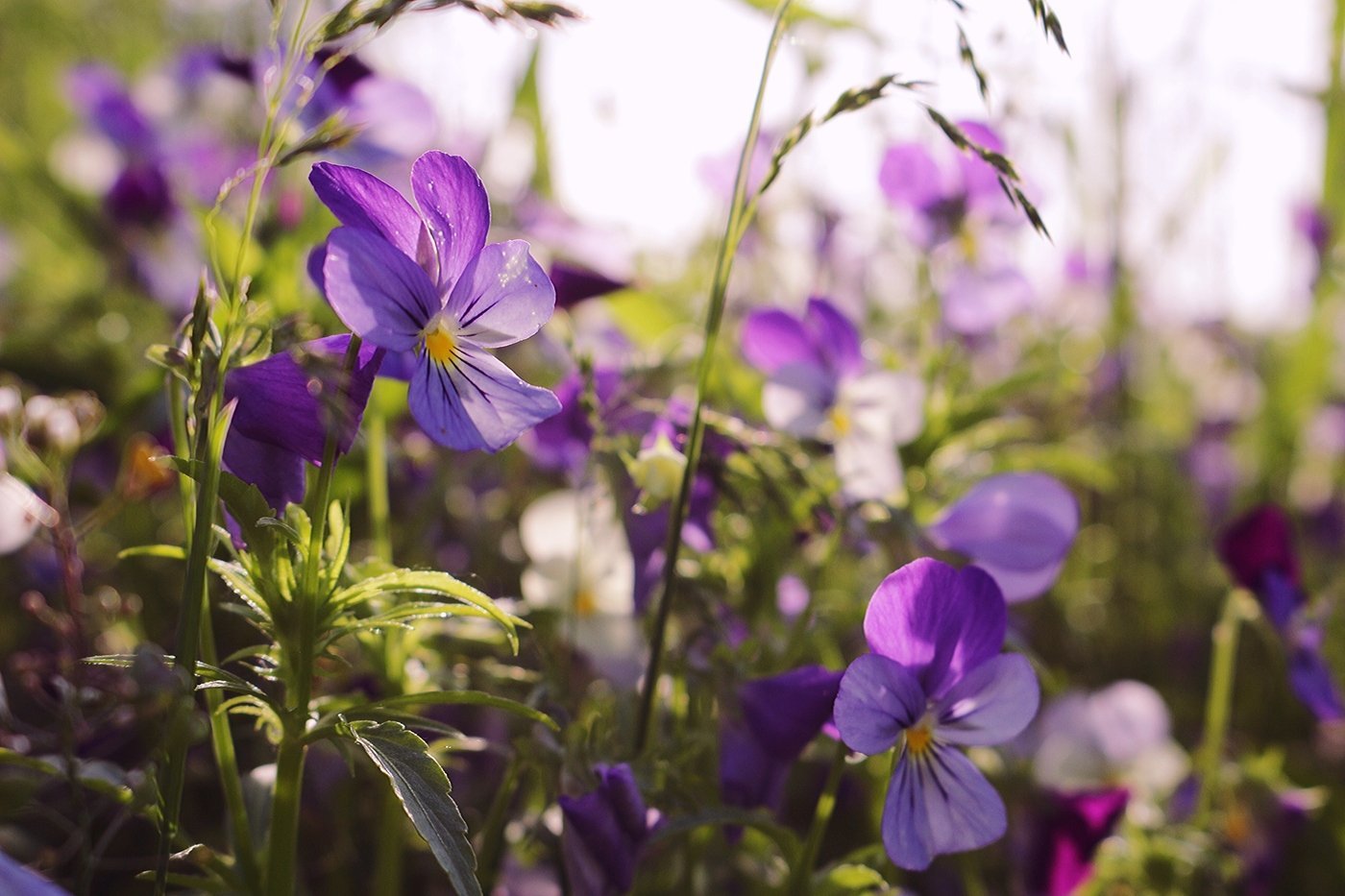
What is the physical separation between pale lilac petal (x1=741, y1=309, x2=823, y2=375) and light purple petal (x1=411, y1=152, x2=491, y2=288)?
37 centimetres

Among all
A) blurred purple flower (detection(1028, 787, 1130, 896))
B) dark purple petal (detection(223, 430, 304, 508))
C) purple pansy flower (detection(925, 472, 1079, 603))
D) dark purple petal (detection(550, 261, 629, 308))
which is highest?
dark purple petal (detection(550, 261, 629, 308))

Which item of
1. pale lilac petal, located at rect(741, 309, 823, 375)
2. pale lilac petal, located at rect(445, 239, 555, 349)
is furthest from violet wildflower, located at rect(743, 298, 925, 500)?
pale lilac petal, located at rect(445, 239, 555, 349)

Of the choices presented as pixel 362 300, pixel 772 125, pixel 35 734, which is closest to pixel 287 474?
pixel 362 300

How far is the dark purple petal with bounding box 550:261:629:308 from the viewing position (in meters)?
0.80

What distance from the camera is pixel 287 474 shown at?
537 mm

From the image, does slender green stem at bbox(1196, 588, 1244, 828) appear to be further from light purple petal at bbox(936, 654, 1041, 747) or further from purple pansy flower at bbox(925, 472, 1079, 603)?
light purple petal at bbox(936, 654, 1041, 747)

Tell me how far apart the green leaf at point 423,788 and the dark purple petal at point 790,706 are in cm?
20

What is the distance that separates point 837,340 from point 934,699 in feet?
1.17

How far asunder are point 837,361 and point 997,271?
0.98ft

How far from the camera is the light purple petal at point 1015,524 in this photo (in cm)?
72

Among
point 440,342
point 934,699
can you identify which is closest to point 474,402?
point 440,342

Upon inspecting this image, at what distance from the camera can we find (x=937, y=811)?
54 cm

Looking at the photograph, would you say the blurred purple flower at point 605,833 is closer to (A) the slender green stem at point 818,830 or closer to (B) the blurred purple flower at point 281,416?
(A) the slender green stem at point 818,830

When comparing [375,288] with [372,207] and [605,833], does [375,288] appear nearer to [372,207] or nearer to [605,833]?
[372,207]
